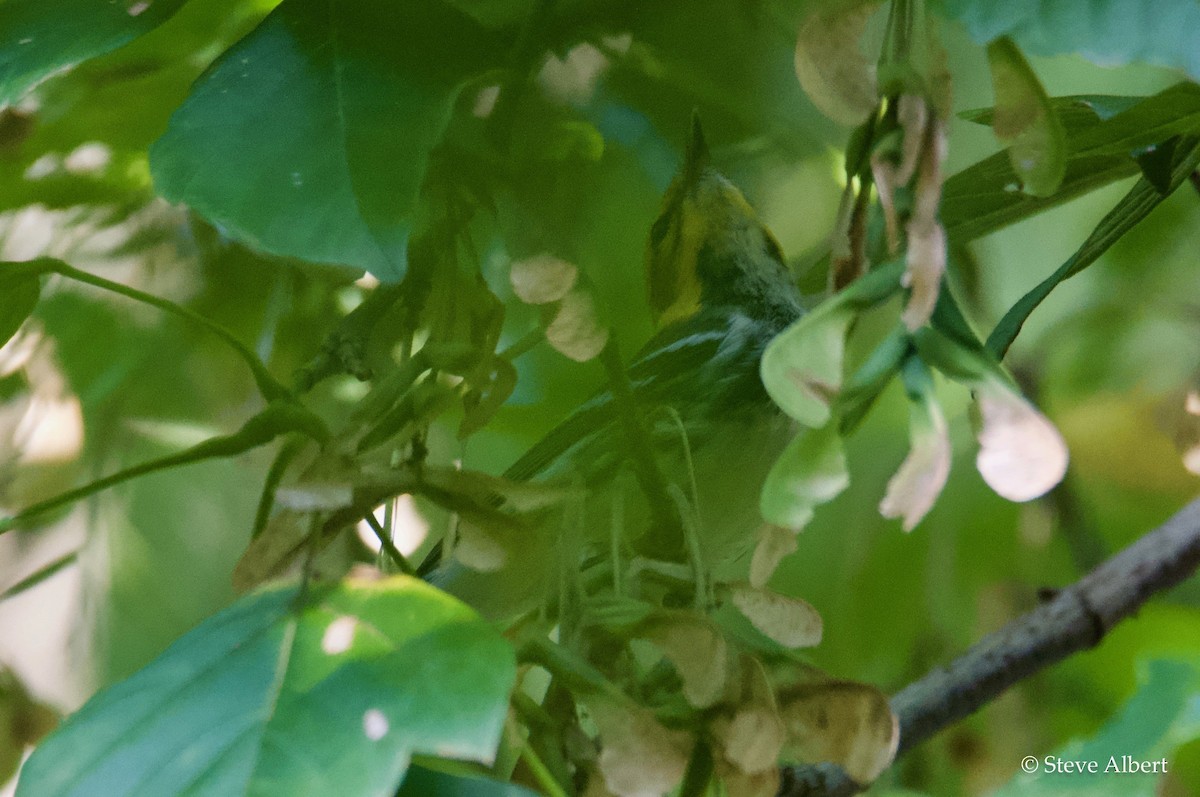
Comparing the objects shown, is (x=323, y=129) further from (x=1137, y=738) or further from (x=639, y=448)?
(x=1137, y=738)

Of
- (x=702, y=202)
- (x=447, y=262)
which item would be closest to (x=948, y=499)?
(x=702, y=202)

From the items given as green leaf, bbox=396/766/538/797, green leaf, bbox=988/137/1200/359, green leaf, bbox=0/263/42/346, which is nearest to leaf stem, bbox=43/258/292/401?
green leaf, bbox=0/263/42/346

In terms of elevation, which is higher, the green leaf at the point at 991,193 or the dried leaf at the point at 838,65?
the dried leaf at the point at 838,65

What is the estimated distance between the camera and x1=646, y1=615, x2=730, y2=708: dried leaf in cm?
25

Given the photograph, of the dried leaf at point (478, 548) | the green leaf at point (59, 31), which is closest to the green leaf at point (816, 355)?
the dried leaf at point (478, 548)

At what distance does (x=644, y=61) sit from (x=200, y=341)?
0.26 meters

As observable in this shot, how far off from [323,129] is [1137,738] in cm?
35

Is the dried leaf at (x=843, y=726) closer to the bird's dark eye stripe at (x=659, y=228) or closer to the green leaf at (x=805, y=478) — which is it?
the green leaf at (x=805, y=478)

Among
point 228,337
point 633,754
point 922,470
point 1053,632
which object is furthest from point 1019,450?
point 1053,632

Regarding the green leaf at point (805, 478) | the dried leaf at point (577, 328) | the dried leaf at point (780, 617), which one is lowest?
the dried leaf at point (780, 617)

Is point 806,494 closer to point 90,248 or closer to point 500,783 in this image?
point 500,783

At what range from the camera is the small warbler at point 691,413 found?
329mm

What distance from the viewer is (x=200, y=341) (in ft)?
1.69

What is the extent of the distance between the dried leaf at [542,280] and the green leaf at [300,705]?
94 mm
